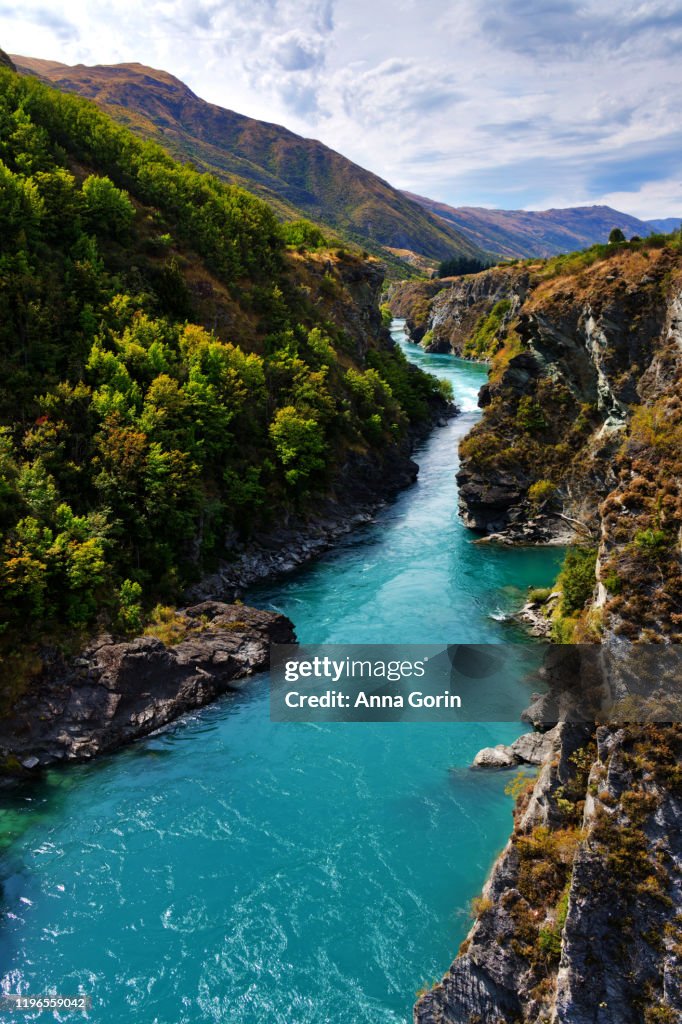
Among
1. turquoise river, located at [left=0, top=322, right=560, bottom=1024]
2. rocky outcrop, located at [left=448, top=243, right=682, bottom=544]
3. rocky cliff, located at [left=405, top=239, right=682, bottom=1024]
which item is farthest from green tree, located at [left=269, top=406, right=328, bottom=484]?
rocky cliff, located at [left=405, top=239, right=682, bottom=1024]

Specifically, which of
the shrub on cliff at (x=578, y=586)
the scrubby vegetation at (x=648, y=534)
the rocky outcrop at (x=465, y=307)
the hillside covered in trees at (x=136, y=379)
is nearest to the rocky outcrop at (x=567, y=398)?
the shrub on cliff at (x=578, y=586)

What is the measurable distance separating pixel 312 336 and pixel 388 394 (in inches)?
654

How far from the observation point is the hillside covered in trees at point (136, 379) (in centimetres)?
3750

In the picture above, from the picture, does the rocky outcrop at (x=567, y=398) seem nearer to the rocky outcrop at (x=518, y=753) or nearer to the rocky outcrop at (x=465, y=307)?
the rocky outcrop at (x=518, y=753)

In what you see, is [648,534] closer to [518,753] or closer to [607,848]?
[607,848]

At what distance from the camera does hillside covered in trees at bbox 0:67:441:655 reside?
3750 centimetres

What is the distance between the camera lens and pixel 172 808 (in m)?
26.6

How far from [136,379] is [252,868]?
123 ft

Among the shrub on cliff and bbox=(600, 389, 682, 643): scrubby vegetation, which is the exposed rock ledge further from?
bbox=(600, 389, 682, 643): scrubby vegetation

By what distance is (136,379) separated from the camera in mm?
49062

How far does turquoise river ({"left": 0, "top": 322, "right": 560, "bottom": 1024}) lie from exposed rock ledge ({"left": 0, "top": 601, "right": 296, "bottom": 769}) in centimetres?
129

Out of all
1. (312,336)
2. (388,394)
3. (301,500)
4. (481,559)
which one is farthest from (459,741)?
(388,394)

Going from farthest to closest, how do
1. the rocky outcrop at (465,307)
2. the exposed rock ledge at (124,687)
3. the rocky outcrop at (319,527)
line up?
the rocky outcrop at (465,307) < the rocky outcrop at (319,527) < the exposed rock ledge at (124,687)

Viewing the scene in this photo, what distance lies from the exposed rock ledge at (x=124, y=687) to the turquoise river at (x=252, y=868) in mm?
1286
